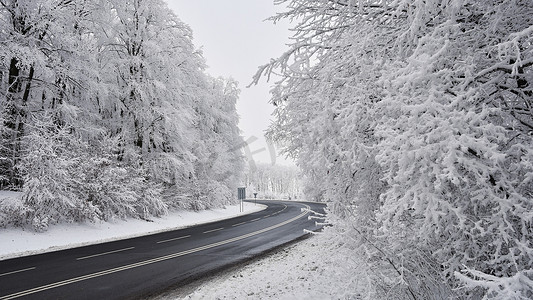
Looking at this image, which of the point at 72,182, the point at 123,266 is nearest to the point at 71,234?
the point at 72,182

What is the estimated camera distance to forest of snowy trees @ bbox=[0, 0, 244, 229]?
1300 centimetres

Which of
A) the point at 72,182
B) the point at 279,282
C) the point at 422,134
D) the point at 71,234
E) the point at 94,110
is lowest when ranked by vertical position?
the point at 279,282

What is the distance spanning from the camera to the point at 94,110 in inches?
717

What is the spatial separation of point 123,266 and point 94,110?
1257cm

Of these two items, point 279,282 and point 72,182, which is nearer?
point 279,282

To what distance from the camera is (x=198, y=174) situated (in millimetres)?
26984

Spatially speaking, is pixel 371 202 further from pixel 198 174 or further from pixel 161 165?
pixel 198 174

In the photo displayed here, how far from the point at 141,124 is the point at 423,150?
798 inches

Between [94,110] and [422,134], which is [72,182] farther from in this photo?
[422,134]

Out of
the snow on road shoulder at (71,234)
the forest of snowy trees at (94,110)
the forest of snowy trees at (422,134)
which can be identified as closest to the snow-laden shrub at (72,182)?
the forest of snowy trees at (94,110)

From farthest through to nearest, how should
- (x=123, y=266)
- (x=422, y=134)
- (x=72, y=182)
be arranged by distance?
(x=72, y=182) < (x=123, y=266) < (x=422, y=134)

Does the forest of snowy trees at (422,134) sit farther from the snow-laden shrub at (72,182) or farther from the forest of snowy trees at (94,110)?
the forest of snowy trees at (94,110)

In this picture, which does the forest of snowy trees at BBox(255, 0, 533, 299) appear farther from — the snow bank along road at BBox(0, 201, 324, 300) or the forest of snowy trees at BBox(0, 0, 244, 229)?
the forest of snowy trees at BBox(0, 0, 244, 229)

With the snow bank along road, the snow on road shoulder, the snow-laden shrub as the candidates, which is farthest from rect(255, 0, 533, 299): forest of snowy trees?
the snow-laden shrub
